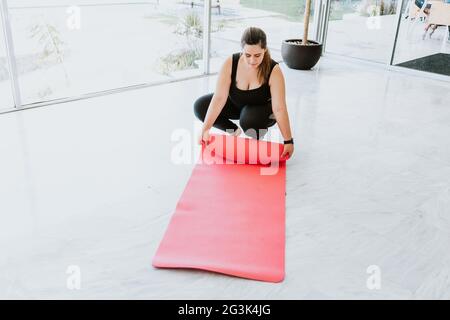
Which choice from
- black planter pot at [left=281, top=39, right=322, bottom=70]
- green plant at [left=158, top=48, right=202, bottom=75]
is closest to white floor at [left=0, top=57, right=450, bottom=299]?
green plant at [left=158, top=48, right=202, bottom=75]

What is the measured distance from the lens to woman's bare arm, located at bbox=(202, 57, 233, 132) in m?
2.23

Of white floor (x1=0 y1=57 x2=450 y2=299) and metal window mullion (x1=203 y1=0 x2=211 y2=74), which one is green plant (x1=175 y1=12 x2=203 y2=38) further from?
white floor (x1=0 y1=57 x2=450 y2=299)

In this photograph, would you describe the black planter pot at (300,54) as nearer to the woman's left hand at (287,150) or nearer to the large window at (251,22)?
the large window at (251,22)

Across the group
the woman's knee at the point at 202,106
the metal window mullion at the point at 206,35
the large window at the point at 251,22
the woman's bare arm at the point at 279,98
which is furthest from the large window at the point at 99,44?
the woman's bare arm at the point at 279,98

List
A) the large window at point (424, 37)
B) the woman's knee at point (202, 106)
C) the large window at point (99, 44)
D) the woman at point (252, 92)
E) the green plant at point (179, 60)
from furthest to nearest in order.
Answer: the large window at point (424, 37), the green plant at point (179, 60), the large window at point (99, 44), the woman's knee at point (202, 106), the woman at point (252, 92)

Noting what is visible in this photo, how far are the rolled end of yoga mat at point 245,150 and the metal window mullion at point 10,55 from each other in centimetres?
151

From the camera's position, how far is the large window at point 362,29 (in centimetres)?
466

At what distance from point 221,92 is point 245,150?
0.34 m

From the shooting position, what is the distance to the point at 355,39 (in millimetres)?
5113

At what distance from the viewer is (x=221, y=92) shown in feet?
7.39

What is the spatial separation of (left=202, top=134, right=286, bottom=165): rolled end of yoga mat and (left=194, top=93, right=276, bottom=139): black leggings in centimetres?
14
